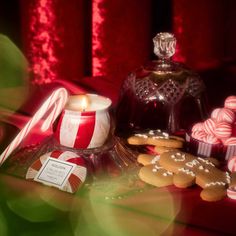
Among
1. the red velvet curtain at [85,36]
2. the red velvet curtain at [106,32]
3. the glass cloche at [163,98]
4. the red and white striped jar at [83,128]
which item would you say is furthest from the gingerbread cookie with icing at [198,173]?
the red velvet curtain at [85,36]

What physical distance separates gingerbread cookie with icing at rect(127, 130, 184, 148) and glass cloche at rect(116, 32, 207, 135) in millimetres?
165

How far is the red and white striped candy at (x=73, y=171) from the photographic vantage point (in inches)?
33.9

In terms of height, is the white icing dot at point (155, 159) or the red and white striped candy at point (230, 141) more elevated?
the red and white striped candy at point (230, 141)

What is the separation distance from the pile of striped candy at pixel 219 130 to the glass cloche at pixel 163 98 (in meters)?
0.20

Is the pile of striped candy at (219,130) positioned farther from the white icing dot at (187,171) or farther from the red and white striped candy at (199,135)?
the white icing dot at (187,171)

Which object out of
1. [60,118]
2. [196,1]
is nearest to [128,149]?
[60,118]

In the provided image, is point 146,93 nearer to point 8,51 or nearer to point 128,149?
point 128,149

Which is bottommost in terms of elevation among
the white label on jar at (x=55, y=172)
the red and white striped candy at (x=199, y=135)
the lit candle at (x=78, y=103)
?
the white label on jar at (x=55, y=172)

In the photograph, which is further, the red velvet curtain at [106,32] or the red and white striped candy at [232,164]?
the red velvet curtain at [106,32]

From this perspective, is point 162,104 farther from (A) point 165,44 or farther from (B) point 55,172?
(B) point 55,172

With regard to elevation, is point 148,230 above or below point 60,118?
below

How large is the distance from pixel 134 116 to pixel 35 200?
0.52 m

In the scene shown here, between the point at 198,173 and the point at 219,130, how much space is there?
0.15 metres

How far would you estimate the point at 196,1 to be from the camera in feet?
8.73
